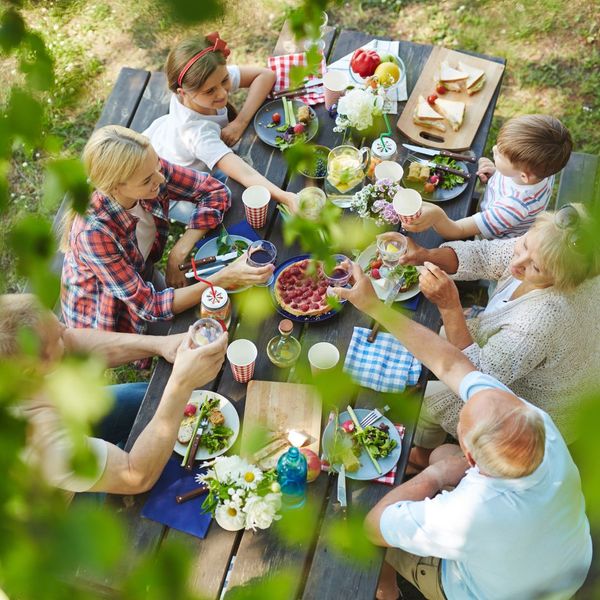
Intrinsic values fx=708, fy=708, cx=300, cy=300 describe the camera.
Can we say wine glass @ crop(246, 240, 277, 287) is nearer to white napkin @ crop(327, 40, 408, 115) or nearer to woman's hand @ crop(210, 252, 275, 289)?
woman's hand @ crop(210, 252, 275, 289)

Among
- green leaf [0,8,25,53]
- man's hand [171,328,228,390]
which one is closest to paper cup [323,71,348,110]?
man's hand [171,328,228,390]

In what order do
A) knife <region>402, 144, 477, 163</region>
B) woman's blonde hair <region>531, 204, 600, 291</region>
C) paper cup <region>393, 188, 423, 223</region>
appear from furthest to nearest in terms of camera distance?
knife <region>402, 144, 477, 163</region>, paper cup <region>393, 188, 423, 223</region>, woman's blonde hair <region>531, 204, 600, 291</region>

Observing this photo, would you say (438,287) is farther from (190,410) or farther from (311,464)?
(190,410)

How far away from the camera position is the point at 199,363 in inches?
107

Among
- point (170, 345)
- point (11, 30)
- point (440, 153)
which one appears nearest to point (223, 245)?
point (170, 345)

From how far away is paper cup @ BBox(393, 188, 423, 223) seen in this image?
10.6 feet

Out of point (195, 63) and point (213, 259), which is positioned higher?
point (195, 63)

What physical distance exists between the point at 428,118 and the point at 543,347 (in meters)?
1.43

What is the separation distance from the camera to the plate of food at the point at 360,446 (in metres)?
2.71

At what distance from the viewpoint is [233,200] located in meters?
3.53

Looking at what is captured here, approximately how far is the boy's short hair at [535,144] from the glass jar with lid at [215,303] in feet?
4.85

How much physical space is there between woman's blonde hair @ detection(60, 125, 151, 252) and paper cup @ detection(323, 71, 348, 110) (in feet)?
3.46

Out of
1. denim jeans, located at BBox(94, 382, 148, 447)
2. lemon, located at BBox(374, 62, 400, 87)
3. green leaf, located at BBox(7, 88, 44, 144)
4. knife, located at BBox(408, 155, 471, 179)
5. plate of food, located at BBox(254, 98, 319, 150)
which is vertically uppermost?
green leaf, located at BBox(7, 88, 44, 144)

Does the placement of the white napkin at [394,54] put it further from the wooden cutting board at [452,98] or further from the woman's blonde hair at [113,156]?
the woman's blonde hair at [113,156]
